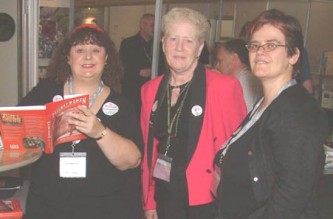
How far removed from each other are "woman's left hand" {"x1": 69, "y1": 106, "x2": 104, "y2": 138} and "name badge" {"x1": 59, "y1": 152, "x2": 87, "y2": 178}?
20 cm

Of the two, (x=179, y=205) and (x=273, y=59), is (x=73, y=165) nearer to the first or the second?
(x=179, y=205)

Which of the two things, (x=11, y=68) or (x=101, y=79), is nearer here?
(x=101, y=79)

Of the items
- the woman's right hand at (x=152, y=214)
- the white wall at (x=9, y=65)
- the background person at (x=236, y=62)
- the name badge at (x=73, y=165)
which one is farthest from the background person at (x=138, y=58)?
the name badge at (x=73, y=165)

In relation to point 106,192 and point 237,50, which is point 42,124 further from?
point 237,50

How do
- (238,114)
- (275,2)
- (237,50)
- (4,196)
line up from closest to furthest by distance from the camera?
Answer: 1. (238,114)
2. (4,196)
3. (237,50)
4. (275,2)

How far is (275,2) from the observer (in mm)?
8023

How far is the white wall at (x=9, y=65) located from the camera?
425 centimetres

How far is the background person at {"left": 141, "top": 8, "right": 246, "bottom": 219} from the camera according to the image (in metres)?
2.11

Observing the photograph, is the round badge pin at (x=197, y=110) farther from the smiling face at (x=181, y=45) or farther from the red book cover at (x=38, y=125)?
the red book cover at (x=38, y=125)

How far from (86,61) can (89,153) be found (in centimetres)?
44

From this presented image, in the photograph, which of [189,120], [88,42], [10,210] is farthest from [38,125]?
[189,120]

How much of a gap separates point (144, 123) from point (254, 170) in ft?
2.99

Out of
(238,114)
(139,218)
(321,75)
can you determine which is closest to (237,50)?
(238,114)

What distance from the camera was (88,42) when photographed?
2021mm
